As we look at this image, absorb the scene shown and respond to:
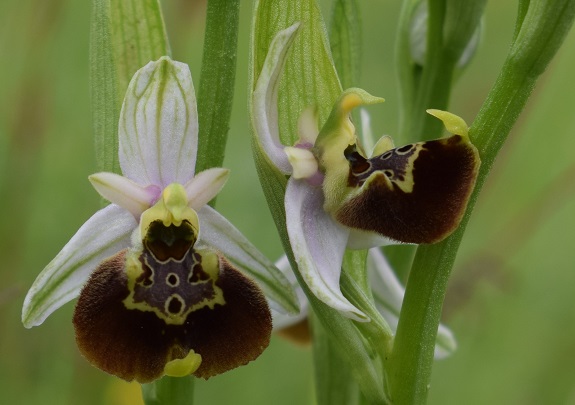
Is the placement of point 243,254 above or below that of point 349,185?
below

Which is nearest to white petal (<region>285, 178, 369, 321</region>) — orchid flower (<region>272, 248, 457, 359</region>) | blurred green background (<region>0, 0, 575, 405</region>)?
orchid flower (<region>272, 248, 457, 359</region>)

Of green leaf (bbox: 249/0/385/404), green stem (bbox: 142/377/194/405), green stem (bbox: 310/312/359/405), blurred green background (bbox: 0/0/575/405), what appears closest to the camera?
green leaf (bbox: 249/0/385/404)

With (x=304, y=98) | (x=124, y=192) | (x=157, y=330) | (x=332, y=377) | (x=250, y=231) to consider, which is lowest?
(x=250, y=231)

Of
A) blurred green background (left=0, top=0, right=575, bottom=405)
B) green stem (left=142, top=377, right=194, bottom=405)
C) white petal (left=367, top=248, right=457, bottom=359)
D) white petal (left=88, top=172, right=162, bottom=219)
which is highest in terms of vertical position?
white petal (left=88, top=172, right=162, bottom=219)

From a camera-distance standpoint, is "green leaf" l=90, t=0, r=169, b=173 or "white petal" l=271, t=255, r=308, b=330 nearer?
"green leaf" l=90, t=0, r=169, b=173

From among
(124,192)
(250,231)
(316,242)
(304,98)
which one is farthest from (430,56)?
(250,231)

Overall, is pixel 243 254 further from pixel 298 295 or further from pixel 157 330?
pixel 298 295

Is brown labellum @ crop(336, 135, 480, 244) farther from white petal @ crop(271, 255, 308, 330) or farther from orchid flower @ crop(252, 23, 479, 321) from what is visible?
white petal @ crop(271, 255, 308, 330)
